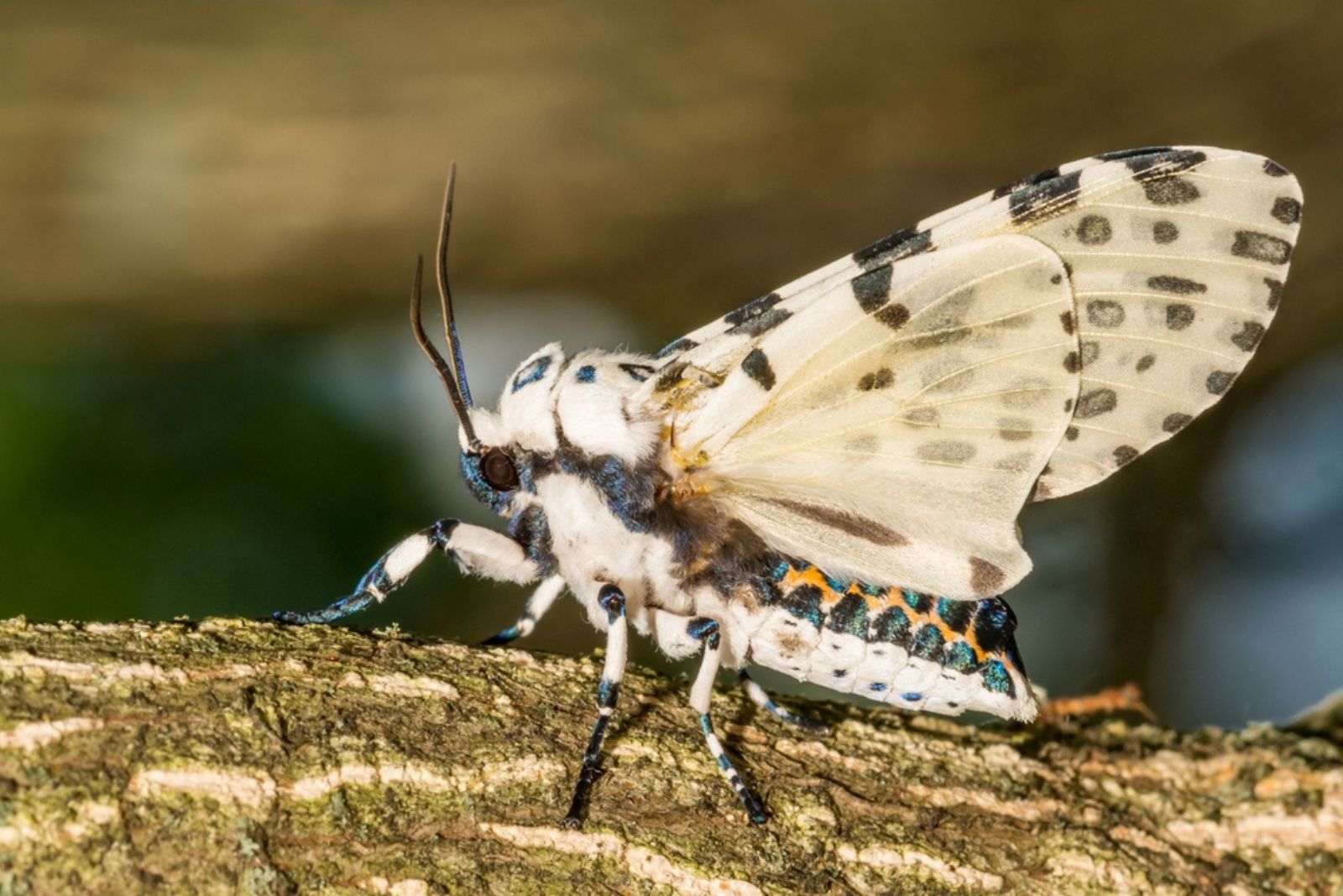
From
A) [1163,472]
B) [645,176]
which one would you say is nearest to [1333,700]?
[1163,472]

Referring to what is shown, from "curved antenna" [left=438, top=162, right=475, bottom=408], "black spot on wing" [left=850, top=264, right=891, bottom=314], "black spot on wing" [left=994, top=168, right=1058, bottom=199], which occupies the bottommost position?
"curved antenna" [left=438, top=162, right=475, bottom=408]

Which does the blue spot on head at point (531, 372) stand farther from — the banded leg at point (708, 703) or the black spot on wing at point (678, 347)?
the banded leg at point (708, 703)

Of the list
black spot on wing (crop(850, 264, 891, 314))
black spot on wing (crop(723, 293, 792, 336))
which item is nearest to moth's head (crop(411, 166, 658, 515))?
black spot on wing (crop(723, 293, 792, 336))

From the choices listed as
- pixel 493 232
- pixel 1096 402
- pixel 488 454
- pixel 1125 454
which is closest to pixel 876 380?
pixel 1096 402

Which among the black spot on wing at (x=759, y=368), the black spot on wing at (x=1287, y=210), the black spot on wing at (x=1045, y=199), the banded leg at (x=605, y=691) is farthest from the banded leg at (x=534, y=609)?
the black spot on wing at (x=1287, y=210)

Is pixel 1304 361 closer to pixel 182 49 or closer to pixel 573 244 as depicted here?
pixel 573 244

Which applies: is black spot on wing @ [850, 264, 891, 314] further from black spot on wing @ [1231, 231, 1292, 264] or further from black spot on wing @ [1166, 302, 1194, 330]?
black spot on wing @ [1231, 231, 1292, 264]
